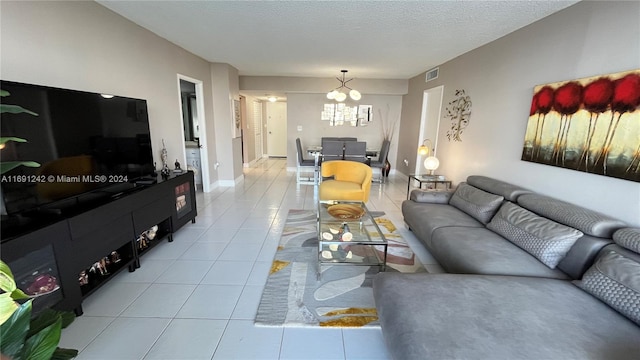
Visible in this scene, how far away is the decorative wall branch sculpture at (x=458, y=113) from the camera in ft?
12.3

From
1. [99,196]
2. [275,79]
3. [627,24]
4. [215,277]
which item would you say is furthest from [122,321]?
[275,79]

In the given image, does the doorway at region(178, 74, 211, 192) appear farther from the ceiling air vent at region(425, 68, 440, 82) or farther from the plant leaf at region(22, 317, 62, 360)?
the ceiling air vent at region(425, 68, 440, 82)

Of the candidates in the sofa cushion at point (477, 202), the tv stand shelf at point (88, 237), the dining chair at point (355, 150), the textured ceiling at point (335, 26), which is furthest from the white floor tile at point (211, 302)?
the dining chair at point (355, 150)

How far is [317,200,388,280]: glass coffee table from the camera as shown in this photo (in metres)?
2.39

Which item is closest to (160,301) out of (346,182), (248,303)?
(248,303)

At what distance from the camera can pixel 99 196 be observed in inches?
84.7

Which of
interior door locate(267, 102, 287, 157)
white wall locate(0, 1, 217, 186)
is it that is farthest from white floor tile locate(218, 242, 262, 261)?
interior door locate(267, 102, 287, 157)

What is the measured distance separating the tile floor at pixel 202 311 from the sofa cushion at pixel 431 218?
24cm

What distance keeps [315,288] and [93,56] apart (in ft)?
9.34

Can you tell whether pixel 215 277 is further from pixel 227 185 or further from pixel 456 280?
pixel 227 185

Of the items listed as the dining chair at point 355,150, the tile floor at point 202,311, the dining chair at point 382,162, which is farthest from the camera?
the dining chair at point 382,162

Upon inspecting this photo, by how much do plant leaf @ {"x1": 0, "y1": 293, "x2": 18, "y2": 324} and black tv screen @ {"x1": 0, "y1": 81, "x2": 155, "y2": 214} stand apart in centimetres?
80

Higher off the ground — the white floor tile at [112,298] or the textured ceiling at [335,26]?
the textured ceiling at [335,26]

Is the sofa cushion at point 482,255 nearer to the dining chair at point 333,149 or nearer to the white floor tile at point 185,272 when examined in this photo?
the white floor tile at point 185,272
